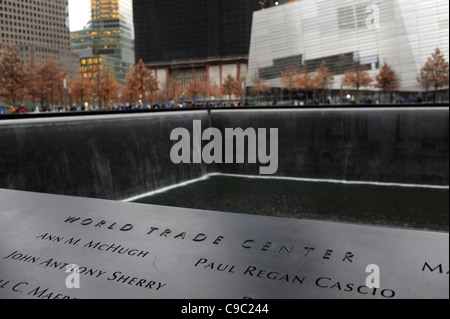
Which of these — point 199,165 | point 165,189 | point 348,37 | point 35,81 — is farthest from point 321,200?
point 348,37

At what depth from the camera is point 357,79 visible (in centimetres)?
5319

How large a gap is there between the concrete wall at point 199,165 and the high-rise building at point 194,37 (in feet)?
290

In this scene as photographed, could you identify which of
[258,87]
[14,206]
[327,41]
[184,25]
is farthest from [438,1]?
[184,25]

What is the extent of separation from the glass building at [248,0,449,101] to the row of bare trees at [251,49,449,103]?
1124mm

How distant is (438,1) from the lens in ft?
158

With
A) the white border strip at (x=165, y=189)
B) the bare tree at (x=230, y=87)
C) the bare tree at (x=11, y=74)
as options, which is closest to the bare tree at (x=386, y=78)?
the bare tree at (x=230, y=87)

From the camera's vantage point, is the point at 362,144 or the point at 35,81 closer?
the point at 362,144

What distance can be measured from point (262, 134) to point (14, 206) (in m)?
17.3

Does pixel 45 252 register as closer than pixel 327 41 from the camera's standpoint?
Yes

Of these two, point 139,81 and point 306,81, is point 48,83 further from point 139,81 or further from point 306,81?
point 306,81

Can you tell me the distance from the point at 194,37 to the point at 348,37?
66087mm

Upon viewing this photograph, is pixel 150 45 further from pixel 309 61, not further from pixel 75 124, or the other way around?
pixel 75 124

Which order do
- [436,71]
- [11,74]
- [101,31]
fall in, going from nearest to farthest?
[11,74] < [436,71] < [101,31]

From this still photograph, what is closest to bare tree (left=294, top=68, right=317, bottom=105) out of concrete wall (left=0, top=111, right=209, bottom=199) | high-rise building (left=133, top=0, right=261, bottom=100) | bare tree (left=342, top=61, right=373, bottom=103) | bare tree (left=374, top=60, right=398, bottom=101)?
bare tree (left=342, top=61, right=373, bottom=103)
